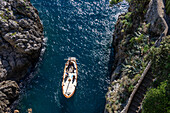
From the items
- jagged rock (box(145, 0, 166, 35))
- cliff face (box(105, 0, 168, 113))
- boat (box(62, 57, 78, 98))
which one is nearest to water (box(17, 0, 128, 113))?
boat (box(62, 57, 78, 98))

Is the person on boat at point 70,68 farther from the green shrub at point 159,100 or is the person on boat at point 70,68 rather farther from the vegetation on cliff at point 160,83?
the green shrub at point 159,100

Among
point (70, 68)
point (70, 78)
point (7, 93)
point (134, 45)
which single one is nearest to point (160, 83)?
point (134, 45)

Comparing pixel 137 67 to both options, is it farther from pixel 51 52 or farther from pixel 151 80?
pixel 51 52

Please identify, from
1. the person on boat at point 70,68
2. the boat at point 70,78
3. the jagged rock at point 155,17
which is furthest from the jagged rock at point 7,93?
the jagged rock at point 155,17

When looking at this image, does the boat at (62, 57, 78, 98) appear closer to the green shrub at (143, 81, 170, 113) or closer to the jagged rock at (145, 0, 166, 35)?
the green shrub at (143, 81, 170, 113)

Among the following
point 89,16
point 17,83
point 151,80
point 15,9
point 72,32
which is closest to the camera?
point 151,80

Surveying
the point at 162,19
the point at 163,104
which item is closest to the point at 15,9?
the point at 162,19

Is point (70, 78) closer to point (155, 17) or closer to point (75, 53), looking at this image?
point (75, 53)
